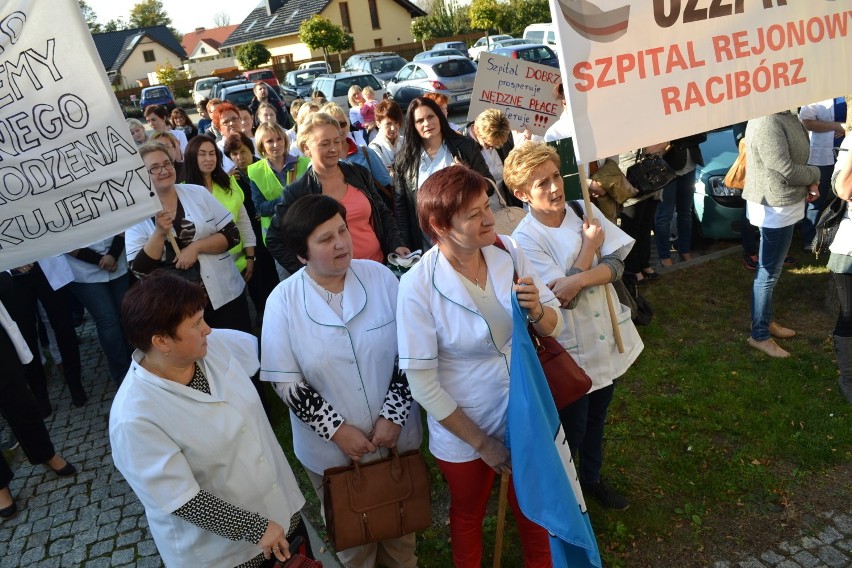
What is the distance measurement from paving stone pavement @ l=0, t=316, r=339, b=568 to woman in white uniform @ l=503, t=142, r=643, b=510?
1747 millimetres

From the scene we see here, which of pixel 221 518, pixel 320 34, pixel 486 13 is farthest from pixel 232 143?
pixel 320 34

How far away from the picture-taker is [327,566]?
3.49 metres

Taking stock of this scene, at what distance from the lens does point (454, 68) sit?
20.5 meters

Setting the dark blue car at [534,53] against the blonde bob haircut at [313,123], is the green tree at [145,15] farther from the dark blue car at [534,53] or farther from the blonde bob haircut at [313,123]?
the blonde bob haircut at [313,123]

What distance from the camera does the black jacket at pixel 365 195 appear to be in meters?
4.07

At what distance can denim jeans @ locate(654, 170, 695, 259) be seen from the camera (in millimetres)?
6441

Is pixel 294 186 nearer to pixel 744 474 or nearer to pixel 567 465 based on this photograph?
pixel 567 465

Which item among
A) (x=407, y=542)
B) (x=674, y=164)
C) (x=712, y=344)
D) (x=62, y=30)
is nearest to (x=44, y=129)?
(x=62, y=30)

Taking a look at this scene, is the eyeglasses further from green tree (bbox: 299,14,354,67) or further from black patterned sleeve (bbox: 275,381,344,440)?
green tree (bbox: 299,14,354,67)

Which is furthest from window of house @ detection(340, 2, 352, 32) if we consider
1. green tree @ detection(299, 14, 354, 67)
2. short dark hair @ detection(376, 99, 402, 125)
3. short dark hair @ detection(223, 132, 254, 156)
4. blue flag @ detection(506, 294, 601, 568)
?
blue flag @ detection(506, 294, 601, 568)

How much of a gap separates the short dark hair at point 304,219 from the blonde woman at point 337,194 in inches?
44.0

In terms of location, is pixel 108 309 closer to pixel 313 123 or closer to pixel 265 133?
pixel 265 133

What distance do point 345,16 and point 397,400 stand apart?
162 feet

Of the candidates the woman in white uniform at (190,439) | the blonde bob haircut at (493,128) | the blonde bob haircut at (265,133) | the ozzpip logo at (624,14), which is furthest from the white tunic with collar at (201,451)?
the blonde bob haircut at (493,128)
